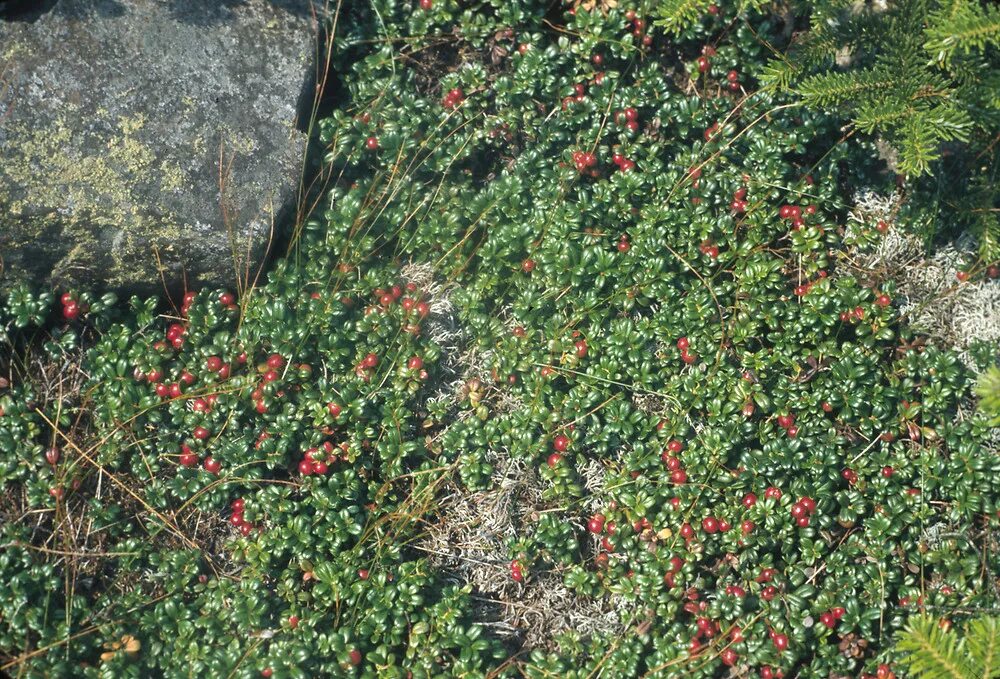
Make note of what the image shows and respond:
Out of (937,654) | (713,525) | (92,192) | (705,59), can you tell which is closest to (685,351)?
(713,525)

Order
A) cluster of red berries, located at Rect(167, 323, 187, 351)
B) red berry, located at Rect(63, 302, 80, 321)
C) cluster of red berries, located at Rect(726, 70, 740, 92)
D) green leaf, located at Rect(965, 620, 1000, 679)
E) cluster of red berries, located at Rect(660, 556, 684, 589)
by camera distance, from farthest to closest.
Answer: cluster of red berries, located at Rect(726, 70, 740, 92) → cluster of red berries, located at Rect(167, 323, 187, 351) → red berry, located at Rect(63, 302, 80, 321) → cluster of red berries, located at Rect(660, 556, 684, 589) → green leaf, located at Rect(965, 620, 1000, 679)

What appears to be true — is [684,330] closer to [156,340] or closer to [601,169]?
[601,169]

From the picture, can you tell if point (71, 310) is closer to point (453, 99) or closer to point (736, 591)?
point (453, 99)

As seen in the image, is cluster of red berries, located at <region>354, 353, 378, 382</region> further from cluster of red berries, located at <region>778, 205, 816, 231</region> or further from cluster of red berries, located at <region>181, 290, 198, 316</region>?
cluster of red berries, located at <region>778, 205, 816, 231</region>

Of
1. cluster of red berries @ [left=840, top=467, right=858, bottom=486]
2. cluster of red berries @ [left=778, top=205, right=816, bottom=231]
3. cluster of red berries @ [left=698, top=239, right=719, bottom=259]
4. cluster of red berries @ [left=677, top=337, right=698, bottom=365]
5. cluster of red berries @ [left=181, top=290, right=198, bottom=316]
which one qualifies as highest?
cluster of red berries @ [left=778, top=205, right=816, bottom=231]

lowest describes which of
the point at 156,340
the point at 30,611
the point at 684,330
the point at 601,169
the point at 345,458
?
the point at 30,611

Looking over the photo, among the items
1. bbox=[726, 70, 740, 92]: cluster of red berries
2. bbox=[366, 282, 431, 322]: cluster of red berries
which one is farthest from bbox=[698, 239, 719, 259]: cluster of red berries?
bbox=[366, 282, 431, 322]: cluster of red berries

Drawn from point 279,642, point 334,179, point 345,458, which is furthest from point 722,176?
point 279,642
